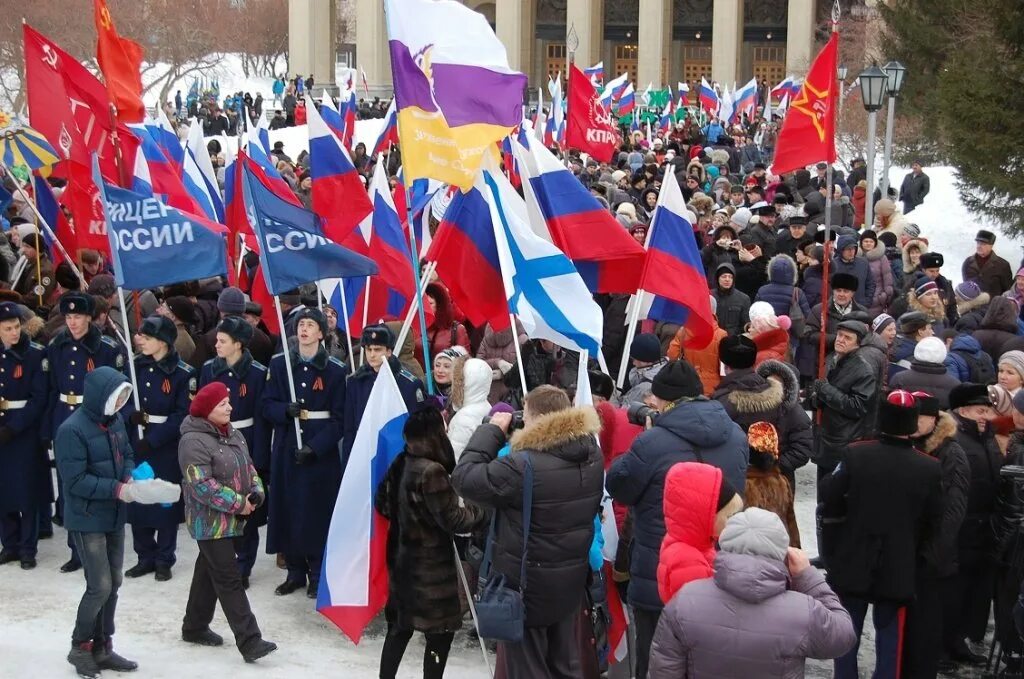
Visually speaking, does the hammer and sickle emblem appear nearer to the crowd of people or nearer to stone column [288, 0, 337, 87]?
the crowd of people

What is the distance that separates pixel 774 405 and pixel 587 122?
371 inches

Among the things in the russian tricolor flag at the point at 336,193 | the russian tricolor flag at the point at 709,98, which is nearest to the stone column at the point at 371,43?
the russian tricolor flag at the point at 709,98

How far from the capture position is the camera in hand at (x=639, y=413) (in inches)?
273

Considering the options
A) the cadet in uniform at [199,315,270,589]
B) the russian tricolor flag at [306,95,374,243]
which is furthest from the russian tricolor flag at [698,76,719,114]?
the cadet in uniform at [199,315,270,589]

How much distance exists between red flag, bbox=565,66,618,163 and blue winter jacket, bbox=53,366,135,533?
960 centimetres

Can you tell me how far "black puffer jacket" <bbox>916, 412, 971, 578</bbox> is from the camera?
6586 millimetres

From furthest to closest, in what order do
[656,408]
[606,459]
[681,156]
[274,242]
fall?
[681,156], [274,242], [606,459], [656,408]

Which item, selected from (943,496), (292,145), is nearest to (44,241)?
Answer: (943,496)

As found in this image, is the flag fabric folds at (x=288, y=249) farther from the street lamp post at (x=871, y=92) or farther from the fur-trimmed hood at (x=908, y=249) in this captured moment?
the street lamp post at (x=871, y=92)

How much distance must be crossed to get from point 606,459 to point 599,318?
895mm

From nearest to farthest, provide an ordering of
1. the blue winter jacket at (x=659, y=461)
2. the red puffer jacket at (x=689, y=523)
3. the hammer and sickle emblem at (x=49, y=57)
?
the red puffer jacket at (x=689, y=523), the blue winter jacket at (x=659, y=461), the hammer and sickle emblem at (x=49, y=57)

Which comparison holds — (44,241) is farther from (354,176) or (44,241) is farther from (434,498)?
(434,498)

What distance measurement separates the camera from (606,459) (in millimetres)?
7199

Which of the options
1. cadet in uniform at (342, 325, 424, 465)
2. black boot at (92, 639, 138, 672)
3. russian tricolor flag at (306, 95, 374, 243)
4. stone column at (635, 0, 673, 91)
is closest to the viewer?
black boot at (92, 639, 138, 672)
